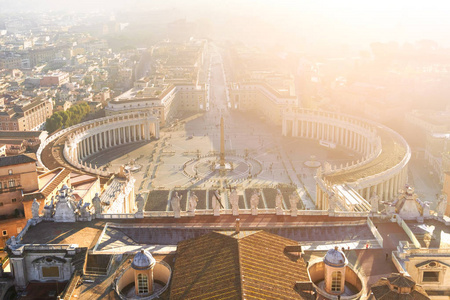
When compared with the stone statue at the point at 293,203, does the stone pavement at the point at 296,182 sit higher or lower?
lower

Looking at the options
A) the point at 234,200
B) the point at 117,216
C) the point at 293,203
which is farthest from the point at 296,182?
the point at 117,216

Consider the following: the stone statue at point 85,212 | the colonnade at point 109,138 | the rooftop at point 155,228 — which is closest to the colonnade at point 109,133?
the colonnade at point 109,138

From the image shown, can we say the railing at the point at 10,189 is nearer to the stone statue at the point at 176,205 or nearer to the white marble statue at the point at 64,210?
the white marble statue at the point at 64,210

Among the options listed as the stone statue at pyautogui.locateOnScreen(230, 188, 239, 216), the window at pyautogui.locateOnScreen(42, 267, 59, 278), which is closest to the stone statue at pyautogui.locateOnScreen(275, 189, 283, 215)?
the stone statue at pyautogui.locateOnScreen(230, 188, 239, 216)

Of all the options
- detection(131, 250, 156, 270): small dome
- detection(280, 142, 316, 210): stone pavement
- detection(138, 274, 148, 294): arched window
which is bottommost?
detection(280, 142, 316, 210): stone pavement

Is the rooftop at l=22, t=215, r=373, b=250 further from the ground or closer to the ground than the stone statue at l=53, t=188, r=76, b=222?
closer to the ground

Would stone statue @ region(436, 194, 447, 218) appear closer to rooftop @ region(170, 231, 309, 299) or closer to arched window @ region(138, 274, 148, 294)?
rooftop @ region(170, 231, 309, 299)

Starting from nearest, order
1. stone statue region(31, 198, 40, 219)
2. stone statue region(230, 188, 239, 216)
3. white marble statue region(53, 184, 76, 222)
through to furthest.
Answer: stone statue region(31, 198, 40, 219) < white marble statue region(53, 184, 76, 222) < stone statue region(230, 188, 239, 216)
